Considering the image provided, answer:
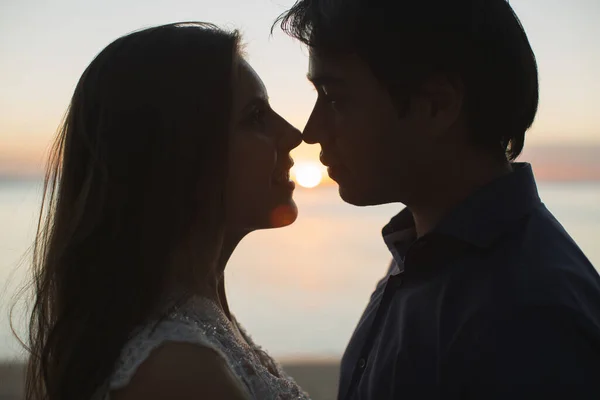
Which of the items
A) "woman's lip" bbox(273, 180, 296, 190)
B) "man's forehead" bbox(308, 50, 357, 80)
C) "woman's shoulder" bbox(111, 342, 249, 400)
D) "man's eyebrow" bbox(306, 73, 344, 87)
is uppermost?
"man's forehead" bbox(308, 50, 357, 80)

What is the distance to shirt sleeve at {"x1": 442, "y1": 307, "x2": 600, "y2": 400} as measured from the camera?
0.96m

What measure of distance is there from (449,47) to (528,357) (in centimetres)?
63

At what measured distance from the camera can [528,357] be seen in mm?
980

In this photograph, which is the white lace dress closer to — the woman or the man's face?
the woman

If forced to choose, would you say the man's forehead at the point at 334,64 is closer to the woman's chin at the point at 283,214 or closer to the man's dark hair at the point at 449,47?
the man's dark hair at the point at 449,47

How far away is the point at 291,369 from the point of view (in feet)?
12.7

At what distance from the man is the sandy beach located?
2.43 meters

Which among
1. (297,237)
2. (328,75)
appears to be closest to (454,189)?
(328,75)

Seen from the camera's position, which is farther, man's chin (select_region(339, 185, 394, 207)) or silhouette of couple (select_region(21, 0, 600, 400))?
man's chin (select_region(339, 185, 394, 207))

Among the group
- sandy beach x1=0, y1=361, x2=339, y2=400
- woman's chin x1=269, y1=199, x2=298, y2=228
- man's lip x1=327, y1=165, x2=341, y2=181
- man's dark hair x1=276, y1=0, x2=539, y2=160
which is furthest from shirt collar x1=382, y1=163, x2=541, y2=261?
sandy beach x1=0, y1=361, x2=339, y2=400

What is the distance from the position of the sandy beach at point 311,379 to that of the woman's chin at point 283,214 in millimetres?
2366

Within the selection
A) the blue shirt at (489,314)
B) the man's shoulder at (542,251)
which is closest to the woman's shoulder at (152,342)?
the blue shirt at (489,314)

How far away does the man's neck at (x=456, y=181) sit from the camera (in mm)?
1291

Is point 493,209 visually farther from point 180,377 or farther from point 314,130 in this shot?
point 180,377
